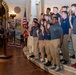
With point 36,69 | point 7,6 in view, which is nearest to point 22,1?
point 7,6

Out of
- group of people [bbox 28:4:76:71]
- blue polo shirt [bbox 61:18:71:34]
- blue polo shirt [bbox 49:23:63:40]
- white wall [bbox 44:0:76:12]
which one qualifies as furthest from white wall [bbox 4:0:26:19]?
blue polo shirt [bbox 49:23:63:40]

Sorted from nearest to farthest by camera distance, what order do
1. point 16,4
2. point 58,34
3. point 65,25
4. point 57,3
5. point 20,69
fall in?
Answer: point 58,34, point 65,25, point 20,69, point 57,3, point 16,4

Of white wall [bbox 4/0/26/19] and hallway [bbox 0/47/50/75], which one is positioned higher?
white wall [bbox 4/0/26/19]

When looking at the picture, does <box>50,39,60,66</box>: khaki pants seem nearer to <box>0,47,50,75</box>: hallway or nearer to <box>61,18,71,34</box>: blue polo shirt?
<box>61,18,71,34</box>: blue polo shirt

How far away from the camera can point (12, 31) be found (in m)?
14.4

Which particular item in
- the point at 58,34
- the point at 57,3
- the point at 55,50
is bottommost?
the point at 55,50

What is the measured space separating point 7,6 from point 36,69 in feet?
31.4

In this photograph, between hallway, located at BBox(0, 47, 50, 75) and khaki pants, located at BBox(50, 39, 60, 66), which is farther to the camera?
hallway, located at BBox(0, 47, 50, 75)

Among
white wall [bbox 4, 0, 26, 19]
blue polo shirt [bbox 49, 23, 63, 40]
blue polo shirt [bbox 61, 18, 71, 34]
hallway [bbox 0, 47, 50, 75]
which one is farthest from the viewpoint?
white wall [bbox 4, 0, 26, 19]

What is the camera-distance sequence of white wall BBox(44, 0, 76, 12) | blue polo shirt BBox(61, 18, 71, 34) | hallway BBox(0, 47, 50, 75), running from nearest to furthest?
1. blue polo shirt BBox(61, 18, 71, 34)
2. hallway BBox(0, 47, 50, 75)
3. white wall BBox(44, 0, 76, 12)

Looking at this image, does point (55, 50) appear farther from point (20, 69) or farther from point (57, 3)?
point (57, 3)

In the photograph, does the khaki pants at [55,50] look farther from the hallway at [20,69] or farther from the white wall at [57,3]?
the white wall at [57,3]

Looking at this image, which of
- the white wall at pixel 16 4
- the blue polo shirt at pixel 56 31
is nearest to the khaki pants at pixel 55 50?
the blue polo shirt at pixel 56 31

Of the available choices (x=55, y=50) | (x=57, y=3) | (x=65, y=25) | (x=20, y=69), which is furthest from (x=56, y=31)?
(x=57, y=3)
